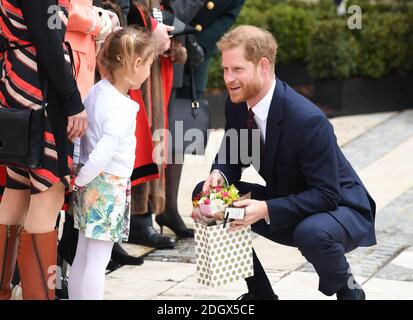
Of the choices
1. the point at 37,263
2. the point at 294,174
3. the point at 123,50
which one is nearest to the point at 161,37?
the point at 123,50

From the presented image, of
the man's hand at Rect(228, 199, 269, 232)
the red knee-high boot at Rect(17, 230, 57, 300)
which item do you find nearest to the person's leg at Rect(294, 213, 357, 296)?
the man's hand at Rect(228, 199, 269, 232)

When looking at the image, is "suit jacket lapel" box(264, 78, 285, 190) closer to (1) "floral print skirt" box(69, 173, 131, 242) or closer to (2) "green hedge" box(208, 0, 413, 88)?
(1) "floral print skirt" box(69, 173, 131, 242)

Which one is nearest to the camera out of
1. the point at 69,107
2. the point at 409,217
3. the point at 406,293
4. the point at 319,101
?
the point at 69,107

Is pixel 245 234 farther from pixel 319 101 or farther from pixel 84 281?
pixel 319 101

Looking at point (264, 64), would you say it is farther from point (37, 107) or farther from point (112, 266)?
point (112, 266)

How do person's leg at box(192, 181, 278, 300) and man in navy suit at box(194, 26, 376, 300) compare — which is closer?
man in navy suit at box(194, 26, 376, 300)

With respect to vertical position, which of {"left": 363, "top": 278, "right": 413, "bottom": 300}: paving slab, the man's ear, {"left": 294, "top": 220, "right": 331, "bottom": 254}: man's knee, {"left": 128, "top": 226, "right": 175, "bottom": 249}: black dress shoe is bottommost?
{"left": 363, "top": 278, "right": 413, "bottom": 300}: paving slab

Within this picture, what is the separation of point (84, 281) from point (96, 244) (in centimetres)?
17

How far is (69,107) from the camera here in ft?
14.7

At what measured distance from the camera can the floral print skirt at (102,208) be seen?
4.61 meters

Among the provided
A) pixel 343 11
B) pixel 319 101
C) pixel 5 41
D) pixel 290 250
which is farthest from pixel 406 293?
pixel 343 11

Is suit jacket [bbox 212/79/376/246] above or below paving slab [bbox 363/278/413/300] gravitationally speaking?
above

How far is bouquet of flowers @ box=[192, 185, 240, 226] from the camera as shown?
449 cm

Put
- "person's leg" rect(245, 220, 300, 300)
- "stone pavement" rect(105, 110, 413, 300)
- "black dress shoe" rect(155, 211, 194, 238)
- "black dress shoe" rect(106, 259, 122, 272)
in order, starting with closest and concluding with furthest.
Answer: "person's leg" rect(245, 220, 300, 300) → "stone pavement" rect(105, 110, 413, 300) → "black dress shoe" rect(106, 259, 122, 272) → "black dress shoe" rect(155, 211, 194, 238)
